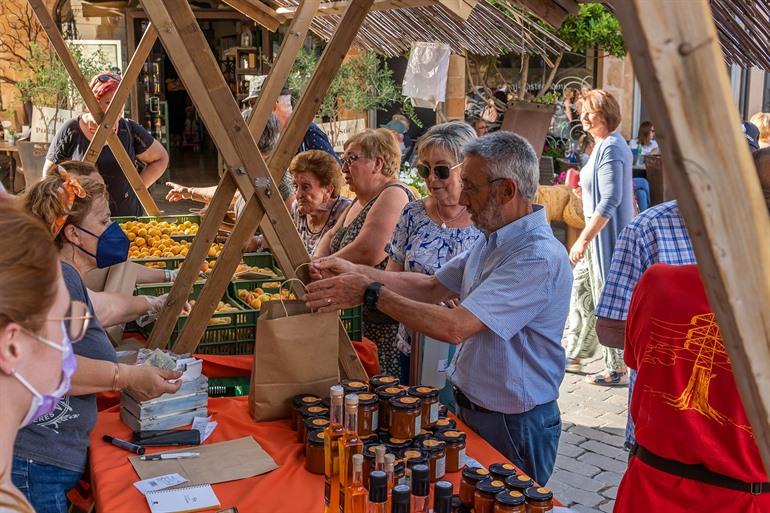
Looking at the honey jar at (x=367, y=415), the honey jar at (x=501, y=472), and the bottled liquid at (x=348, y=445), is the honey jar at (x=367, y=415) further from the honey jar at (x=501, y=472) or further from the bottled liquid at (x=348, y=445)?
the honey jar at (x=501, y=472)

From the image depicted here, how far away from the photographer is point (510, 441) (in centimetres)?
296

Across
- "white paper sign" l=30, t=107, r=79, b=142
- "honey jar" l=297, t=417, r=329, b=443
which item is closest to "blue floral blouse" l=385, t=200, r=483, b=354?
"honey jar" l=297, t=417, r=329, b=443

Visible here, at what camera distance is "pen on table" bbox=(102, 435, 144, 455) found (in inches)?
108

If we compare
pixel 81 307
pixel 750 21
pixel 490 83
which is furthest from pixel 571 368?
pixel 490 83

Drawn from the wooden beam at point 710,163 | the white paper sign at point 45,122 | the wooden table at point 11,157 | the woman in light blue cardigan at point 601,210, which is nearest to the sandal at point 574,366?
the woman in light blue cardigan at point 601,210

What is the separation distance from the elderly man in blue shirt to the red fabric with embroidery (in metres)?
0.60

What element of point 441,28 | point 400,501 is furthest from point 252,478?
point 441,28

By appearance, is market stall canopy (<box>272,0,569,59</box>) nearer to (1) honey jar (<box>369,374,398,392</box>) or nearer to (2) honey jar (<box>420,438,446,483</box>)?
(1) honey jar (<box>369,374,398,392</box>)

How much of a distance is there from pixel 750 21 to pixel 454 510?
2634mm

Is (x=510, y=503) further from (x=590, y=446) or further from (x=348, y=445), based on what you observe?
(x=590, y=446)

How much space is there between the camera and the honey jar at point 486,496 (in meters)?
2.09

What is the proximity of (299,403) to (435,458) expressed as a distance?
621 mm

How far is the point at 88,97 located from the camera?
6.16 m

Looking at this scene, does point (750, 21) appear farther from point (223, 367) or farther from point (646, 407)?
point (223, 367)
